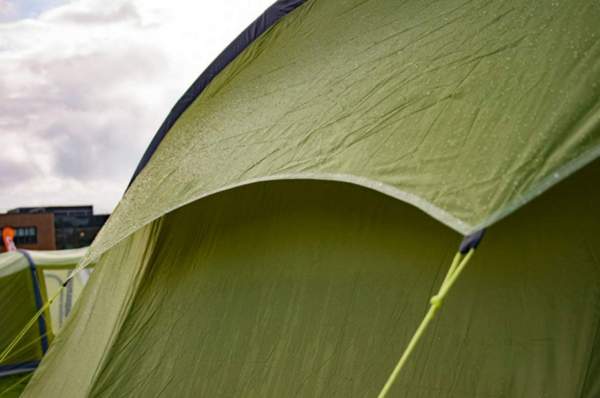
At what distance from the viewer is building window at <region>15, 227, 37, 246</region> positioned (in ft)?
131

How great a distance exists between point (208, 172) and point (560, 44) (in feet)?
4.44

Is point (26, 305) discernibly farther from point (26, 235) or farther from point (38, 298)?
point (26, 235)

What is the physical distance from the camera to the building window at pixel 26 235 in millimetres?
40000

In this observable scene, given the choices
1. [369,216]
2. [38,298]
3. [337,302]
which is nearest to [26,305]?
[38,298]

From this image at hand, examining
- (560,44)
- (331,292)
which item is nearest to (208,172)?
(331,292)

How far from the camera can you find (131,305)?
3.06m

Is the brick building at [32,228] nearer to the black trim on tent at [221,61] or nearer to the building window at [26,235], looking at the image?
the building window at [26,235]

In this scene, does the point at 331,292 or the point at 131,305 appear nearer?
the point at 331,292

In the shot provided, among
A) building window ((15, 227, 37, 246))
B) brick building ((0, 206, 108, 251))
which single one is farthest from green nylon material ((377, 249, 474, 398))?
building window ((15, 227, 37, 246))

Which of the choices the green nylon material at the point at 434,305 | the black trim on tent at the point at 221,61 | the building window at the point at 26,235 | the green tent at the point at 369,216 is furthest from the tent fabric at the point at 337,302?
the building window at the point at 26,235

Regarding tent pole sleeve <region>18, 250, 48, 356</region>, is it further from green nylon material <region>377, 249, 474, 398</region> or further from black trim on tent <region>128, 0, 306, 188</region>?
green nylon material <region>377, 249, 474, 398</region>

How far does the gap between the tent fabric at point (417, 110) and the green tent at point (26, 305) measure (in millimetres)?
3532

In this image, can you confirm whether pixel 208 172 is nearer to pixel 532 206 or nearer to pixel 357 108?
pixel 357 108

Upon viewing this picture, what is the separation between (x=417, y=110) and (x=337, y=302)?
2.82 feet
